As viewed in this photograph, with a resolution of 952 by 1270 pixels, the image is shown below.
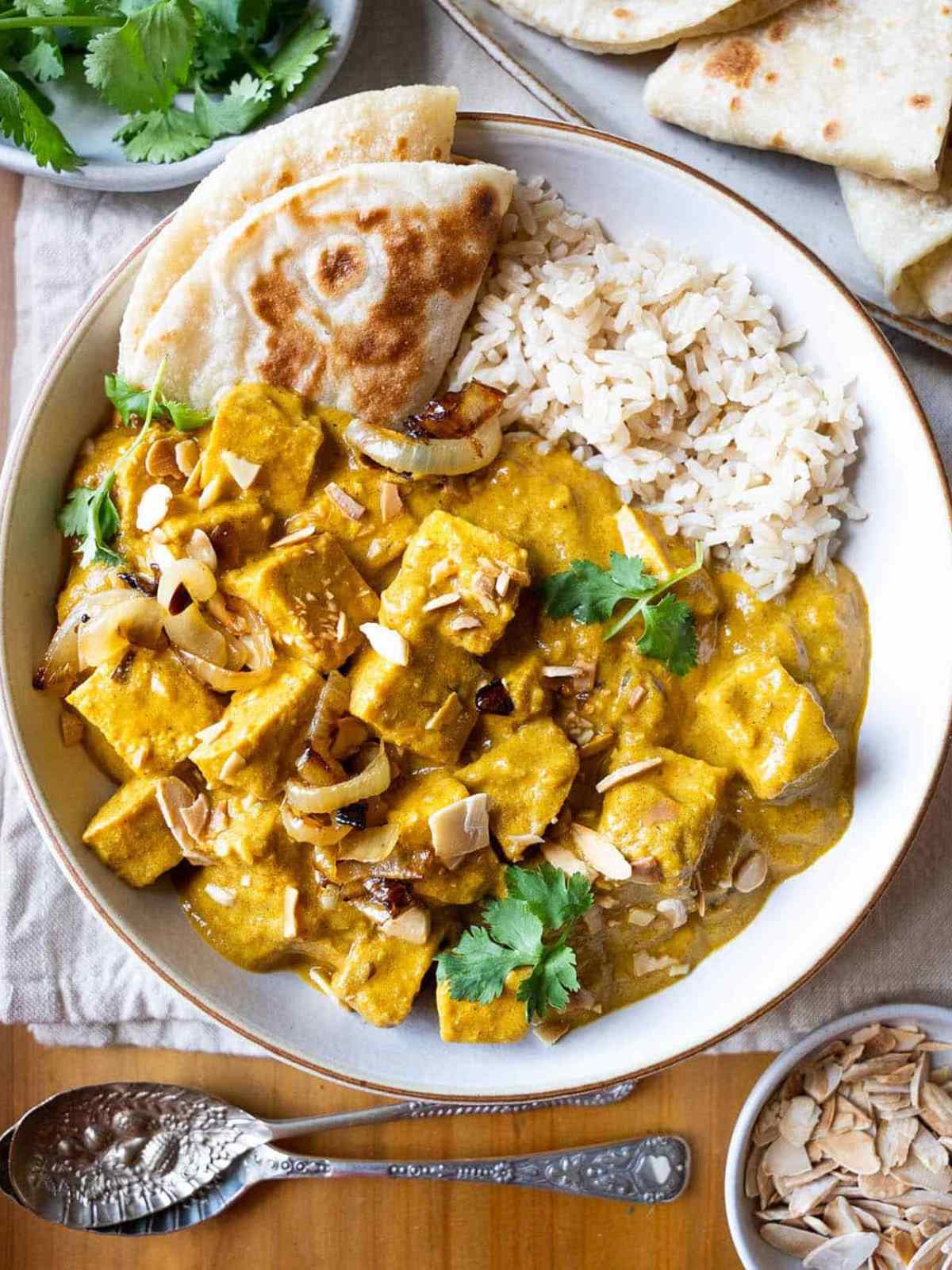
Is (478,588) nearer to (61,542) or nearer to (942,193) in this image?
(61,542)

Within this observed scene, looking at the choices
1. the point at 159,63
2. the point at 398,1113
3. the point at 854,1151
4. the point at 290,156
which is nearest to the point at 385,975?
the point at 398,1113

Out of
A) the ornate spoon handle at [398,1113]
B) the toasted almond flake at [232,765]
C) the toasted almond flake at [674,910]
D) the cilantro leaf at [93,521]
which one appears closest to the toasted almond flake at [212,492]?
the cilantro leaf at [93,521]

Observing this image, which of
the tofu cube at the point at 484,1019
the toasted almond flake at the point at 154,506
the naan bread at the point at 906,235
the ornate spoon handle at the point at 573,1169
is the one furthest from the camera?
the ornate spoon handle at the point at 573,1169

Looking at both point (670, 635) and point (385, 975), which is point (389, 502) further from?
point (385, 975)

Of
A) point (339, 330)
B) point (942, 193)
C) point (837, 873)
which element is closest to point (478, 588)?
point (339, 330)

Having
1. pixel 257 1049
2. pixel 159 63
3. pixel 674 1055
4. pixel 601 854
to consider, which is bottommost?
pixel 257 1049

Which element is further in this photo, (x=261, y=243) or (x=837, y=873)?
(x=837, y=873)

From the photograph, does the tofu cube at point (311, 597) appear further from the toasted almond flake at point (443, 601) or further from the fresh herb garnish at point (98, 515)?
the fresh herb garnish at point (98, 515)
